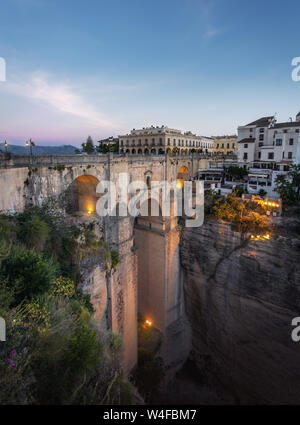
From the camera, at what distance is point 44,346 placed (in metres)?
5.86

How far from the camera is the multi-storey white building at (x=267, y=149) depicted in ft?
77.4

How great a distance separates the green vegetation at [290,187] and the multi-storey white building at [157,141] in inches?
787

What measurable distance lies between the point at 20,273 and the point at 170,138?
35527mm

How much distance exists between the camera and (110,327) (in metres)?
15.7

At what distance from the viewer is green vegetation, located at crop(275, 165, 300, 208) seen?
1895cm

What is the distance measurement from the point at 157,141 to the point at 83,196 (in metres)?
25.7

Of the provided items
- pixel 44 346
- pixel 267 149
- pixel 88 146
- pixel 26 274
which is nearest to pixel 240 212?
pixel 267 149

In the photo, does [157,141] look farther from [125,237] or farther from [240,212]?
[125,237]

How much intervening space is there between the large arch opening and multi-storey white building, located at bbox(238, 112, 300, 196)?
15.0 m

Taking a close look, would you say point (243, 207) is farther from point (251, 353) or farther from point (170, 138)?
point (170, 138)

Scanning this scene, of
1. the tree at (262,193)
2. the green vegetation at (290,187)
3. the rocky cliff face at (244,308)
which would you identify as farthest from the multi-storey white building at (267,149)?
the rocky cliff face at (244,308)

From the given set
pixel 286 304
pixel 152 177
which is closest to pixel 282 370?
pixel 286 304

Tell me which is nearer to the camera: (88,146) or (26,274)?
(26,274)

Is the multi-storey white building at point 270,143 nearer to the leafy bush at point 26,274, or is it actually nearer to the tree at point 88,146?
the leafy bush at point 26,274
